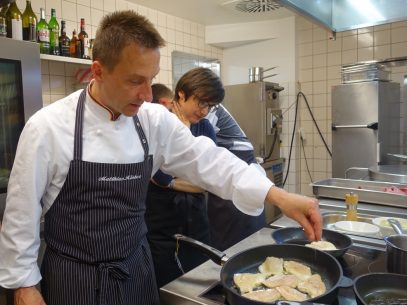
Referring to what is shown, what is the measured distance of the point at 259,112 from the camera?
11.2 ft

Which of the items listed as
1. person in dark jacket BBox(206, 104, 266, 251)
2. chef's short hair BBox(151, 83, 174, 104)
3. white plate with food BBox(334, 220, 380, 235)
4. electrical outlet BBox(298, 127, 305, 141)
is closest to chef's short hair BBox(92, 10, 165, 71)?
white plate with food BBox(334, 220, 380, 235)

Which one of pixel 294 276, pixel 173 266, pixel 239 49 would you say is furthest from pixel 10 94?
pixel 239 49

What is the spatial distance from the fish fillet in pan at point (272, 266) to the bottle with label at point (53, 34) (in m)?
2.01

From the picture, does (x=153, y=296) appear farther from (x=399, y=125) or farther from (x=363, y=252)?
(x=399, y=125)

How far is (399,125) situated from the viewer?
322cm

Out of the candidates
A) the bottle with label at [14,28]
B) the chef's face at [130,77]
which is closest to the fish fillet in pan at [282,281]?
the chef's face at [130,77]

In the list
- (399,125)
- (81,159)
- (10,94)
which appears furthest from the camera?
(399,125)

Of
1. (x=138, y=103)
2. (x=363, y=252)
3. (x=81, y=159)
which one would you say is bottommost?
(x=363, y=252)

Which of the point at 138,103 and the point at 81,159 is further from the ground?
the point at 138,103

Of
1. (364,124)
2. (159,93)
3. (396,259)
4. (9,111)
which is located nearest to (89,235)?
(396,259)

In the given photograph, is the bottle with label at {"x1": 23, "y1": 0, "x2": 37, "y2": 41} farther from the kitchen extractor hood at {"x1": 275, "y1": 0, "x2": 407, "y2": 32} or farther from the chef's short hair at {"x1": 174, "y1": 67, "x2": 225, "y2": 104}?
the kitchen extractor hood at {"x1": 275, "y1": 0, "x2": 407, "y2": 32}

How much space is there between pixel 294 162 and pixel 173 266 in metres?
2.67

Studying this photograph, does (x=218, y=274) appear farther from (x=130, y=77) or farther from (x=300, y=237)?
(x=130, y=77)

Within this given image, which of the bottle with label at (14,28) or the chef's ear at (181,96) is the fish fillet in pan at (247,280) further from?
the bottle with label at (14,28)
